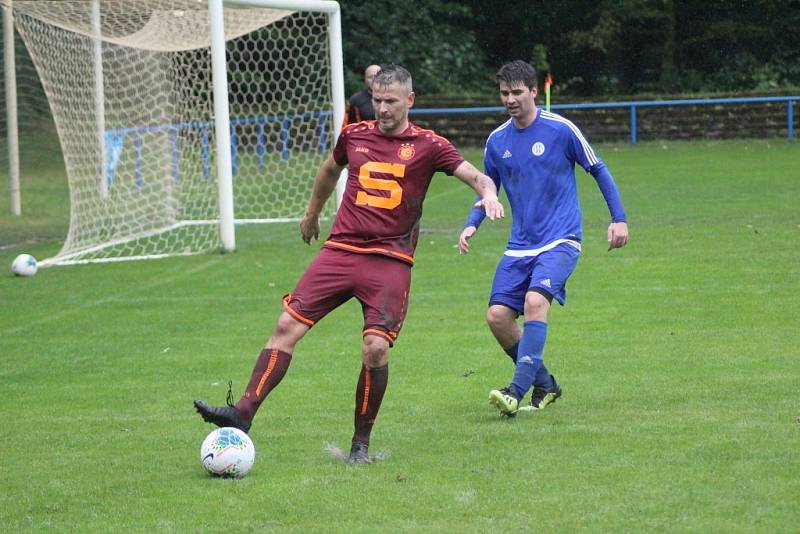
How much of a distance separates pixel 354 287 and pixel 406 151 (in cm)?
70

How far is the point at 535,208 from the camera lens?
7258 mm

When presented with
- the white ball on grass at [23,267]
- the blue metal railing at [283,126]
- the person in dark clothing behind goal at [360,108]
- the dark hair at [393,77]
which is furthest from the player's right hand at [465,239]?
the blue metal railing at [283,126]

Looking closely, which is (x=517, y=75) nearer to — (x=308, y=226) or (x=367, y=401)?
(x=308, y=226)

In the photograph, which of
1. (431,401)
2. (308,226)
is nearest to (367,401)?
(308,226)

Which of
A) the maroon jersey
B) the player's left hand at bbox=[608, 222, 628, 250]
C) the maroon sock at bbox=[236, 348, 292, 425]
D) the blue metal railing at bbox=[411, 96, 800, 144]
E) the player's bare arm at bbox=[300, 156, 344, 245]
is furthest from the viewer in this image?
the blue metal railing at bbox=[411, 96, 800, 144]

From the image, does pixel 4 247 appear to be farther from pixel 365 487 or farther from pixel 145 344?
pixel 365 487

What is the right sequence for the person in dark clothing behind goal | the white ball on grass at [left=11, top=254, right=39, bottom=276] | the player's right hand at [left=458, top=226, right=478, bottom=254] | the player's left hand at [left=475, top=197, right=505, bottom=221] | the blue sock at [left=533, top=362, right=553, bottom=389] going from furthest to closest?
the person in dark clothing behind goal → the white ball on grass at [left=11, top=254, right=39, bottom=276] → the blue sock at [left=533, top=362, right=553, bottom=389] → the player's right hand at [left=458, top=226, right=478, bottom=254] → the player's left hand at [left=475, top=197, right=505, bottom=221]

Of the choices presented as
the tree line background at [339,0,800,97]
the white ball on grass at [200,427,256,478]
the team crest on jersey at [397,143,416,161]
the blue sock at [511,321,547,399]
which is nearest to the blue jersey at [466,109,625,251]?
the blue sock at [511,321,547,399]

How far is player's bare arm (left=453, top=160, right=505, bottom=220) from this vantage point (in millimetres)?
5773

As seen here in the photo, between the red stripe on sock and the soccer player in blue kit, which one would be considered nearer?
the red stripe on sock

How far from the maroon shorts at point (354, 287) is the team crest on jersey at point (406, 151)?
49 cm

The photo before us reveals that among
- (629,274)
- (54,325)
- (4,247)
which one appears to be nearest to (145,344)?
(54,325)

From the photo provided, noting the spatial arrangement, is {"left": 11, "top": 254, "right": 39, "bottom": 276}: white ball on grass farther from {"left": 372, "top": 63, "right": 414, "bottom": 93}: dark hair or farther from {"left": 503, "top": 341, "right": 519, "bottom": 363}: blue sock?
{"left": 372, "top": 63, "right": 414, "bottom": 93}: dark hair

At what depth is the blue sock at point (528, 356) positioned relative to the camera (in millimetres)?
6918
